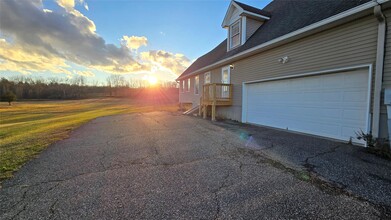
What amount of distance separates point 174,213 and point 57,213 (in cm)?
134

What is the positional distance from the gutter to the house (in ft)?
0.06

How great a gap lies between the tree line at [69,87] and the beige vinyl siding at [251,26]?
4566cm

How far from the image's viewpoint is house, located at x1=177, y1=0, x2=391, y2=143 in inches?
172

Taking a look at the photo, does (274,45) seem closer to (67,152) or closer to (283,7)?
(283,7)

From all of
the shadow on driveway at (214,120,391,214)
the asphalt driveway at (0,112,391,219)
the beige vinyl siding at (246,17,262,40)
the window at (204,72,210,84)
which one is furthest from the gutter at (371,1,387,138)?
the window at (204,72,210,84)

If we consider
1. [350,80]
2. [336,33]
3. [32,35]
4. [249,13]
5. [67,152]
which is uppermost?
[32,35]

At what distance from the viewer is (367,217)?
1.85 metres

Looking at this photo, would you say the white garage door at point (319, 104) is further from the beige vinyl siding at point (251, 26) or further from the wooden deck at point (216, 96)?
the beige vinyl siding at point (251, 26)

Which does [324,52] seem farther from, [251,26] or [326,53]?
[251,26]

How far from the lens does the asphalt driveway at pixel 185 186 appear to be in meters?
1.98

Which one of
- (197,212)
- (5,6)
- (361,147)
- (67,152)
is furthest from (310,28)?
(5,6)

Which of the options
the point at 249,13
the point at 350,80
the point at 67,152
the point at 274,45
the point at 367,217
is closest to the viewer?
the point at 367,217

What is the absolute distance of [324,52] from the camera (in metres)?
5.50

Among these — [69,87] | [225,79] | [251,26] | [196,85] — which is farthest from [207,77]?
[69,87]
